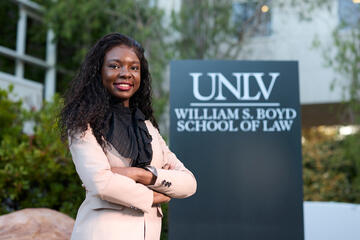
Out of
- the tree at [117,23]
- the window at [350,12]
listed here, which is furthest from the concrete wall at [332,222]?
the window at [350,12]

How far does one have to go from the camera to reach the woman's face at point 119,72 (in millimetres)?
2107

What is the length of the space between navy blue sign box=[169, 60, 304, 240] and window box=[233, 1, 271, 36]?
17.2ft

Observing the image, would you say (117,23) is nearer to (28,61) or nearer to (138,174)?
(28,61)

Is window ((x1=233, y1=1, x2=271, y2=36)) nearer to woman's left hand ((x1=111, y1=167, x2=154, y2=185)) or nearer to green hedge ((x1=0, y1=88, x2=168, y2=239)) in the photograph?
green hedge ((x1=0, y1=88, x2=168, y2=239))

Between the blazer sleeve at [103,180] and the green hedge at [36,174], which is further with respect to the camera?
the green hedge at [36,174]

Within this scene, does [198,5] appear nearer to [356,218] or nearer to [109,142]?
[356,218]

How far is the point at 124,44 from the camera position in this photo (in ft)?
7.11

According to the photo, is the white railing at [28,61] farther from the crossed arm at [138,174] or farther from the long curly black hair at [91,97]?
the crossed arm at [138,174]

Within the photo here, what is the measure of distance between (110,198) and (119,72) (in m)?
0.60

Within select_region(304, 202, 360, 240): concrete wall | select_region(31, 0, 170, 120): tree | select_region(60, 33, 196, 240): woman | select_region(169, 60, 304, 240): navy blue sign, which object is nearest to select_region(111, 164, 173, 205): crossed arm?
select_region(60, 33, 196, 240): woman

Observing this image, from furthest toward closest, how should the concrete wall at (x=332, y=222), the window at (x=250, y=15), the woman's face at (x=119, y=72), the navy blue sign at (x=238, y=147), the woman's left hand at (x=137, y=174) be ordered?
the window at (x=250, y=15)
the concrete wall at (x=332, y=222)
the navy blue sign at (x=238, y=147)
the woman's face at (x=119, y=72)
the woman's left hand at (x=137, y=174)

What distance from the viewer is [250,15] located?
9.21 meters

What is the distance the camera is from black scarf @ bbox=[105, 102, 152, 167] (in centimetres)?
205

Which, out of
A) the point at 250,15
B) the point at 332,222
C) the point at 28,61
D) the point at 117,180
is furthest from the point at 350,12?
the point at 117,180
